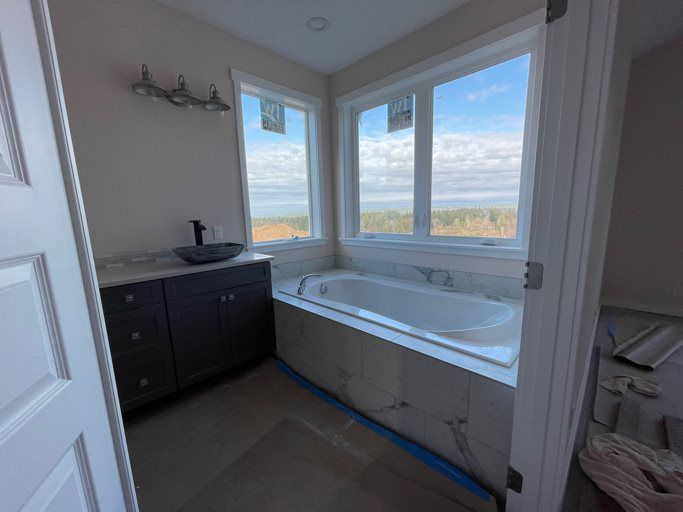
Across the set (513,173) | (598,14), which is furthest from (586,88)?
(513,173)

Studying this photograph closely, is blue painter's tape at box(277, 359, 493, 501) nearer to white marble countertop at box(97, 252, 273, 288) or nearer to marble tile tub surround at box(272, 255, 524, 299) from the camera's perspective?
white marble countertop at box(97, 252, 273, 288)

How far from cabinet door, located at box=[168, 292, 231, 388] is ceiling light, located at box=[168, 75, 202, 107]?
1.39 m

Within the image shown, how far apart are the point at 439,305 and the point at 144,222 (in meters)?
2.33

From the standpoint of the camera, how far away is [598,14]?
671 millimetres

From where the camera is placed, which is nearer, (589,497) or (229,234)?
(589,497)

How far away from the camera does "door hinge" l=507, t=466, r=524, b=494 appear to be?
0.98m

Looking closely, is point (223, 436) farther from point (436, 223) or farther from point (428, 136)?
point (428, 136)

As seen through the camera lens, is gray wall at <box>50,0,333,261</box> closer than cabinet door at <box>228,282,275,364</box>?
Yes

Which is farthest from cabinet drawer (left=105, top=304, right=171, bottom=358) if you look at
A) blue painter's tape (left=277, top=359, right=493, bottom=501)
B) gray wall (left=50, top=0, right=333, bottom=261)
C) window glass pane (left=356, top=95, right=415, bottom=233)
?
window glass pane (left=356, top=95, right=415, bottom=233)

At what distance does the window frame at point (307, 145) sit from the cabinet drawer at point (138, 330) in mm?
1035

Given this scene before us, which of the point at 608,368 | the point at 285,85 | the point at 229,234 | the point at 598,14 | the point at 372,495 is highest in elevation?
the point at 285,85

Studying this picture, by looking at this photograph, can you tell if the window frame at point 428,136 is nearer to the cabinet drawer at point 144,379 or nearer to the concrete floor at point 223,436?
the concrete floor at point 223,436

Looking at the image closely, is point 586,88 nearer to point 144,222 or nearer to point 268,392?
point 268,392

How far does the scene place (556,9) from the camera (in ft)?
2.37
